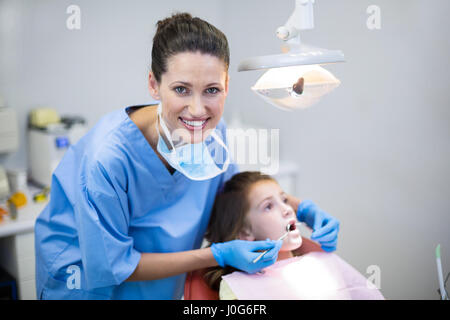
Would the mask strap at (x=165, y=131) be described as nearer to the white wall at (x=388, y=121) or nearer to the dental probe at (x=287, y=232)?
the white wall at (x=388, y=121)

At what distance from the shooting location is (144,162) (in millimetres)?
1198

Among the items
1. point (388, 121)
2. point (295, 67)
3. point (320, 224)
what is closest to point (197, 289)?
point (320, 224)

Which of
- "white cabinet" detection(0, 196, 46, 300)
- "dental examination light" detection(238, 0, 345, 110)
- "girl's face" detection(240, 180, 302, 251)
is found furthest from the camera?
"white cabinet" detection(0, 196, 46, 300)

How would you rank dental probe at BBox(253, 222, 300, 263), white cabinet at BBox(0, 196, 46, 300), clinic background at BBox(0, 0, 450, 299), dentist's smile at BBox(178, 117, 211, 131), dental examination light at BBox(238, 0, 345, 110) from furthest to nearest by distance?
white cabinet at BBox(0, 196, 46, 300), clinic background at BBox(0, 0, 450, 299), dental probe at BBox(253, 222, 300, 263), dentist's smile at BBox(178, 117, 211, 131), dental examination light at BBox(238, 0, 345, 110)

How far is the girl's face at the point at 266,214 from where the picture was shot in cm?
130

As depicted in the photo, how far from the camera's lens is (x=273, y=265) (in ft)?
4.16

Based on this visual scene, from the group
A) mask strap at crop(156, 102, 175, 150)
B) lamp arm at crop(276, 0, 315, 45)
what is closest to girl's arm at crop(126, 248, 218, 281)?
mask strap at crop(156, 102, 175, 150)

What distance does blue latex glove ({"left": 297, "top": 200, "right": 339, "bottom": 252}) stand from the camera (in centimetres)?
125

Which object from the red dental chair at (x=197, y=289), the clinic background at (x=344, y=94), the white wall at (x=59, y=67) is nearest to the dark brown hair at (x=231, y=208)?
the red dental chair at (x=197, y=289)

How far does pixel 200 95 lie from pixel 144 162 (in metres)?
0.33

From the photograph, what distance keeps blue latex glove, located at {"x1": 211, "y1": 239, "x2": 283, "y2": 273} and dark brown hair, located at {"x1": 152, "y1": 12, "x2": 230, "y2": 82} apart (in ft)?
1.52

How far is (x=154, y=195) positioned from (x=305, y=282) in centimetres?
50

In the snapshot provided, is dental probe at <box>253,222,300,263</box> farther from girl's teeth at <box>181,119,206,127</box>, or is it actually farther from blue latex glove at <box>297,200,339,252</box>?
girl's teeth at <box>181,119,206,127</box>

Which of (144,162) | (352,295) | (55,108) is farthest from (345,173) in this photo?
(55,108)
